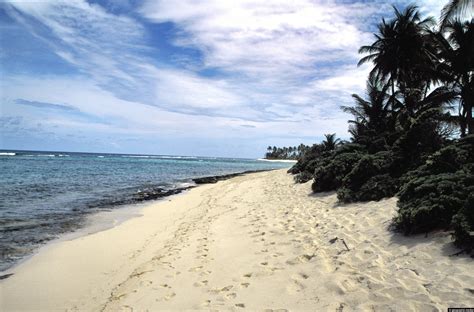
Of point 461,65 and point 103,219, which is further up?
point 461,65

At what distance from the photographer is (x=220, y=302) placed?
450 centimetres

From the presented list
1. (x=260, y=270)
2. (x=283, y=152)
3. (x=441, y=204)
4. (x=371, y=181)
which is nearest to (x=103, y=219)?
(x=260, y=270)

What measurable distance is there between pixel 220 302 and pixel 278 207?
22.4 ft

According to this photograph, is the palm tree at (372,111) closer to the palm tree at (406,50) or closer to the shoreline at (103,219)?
the palm tree at (406,50)

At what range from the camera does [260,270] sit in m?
5.48

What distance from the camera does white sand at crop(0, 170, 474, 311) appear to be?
4180 mm

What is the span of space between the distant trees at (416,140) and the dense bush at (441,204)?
14mm

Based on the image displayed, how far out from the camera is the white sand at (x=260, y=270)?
4.18m

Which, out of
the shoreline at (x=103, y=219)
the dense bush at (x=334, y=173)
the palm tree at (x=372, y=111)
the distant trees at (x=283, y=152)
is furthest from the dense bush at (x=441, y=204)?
the distant trees at (x=283, y=152)

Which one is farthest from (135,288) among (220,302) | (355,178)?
(355,178)

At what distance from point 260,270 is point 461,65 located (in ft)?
72.9

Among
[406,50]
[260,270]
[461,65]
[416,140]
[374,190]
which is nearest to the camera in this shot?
[260,270]

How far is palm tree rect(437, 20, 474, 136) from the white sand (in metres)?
17.3

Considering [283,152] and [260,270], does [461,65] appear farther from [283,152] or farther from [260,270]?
[283,152]
